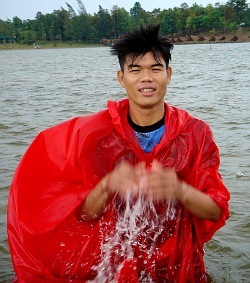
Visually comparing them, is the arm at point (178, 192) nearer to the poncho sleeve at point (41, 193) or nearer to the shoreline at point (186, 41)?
the poncho sleeve at point (41, 193)

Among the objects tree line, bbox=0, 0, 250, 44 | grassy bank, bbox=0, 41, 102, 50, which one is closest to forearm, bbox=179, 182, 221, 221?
tree line, bbox=0, 0, 250, 44

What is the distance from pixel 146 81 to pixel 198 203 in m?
0.91

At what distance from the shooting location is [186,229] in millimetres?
3402

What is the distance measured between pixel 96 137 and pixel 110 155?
0.17m

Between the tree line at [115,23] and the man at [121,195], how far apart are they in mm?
110768

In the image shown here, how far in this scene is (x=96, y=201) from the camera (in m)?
3.19

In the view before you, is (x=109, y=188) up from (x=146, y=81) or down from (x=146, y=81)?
down

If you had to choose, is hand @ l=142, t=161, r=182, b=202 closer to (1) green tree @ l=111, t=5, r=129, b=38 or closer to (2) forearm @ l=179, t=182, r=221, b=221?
(2) forearm @ l=179, t=182, r=221, b=221

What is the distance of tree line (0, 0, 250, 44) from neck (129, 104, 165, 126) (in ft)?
363

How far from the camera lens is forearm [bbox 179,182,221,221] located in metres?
2.93

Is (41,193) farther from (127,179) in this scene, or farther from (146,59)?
(146,59)

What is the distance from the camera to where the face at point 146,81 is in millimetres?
3205

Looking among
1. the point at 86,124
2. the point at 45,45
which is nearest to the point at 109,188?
the point at 86,124

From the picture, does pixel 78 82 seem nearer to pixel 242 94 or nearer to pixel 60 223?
pixel 242 94
